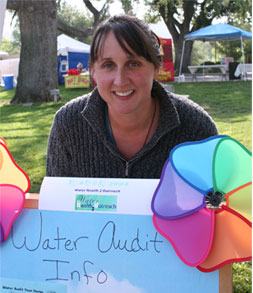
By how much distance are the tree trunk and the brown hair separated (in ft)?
27.9

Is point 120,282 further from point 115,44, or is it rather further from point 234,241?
point 115,44

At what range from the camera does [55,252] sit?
1.18 meters

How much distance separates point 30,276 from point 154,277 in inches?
14.9

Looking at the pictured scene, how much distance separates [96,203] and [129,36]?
67 centimetres

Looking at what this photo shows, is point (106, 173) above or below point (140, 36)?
below

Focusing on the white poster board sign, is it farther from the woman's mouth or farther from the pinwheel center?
the woman's mouth

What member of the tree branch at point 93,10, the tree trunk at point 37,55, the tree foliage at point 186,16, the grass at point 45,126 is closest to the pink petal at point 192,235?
the grass at point 45,126

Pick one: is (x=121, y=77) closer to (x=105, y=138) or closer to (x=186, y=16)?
(x=105, y=138)

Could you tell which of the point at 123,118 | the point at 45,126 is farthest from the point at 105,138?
the point at 45,126

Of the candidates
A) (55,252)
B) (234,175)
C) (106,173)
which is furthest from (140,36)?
(55,252)

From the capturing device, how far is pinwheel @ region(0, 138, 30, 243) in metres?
1.21

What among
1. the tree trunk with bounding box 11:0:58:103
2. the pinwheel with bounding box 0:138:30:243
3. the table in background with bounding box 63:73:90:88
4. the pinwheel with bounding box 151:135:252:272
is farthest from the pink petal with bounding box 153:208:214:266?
the table in background with bounding box 63:73:90:88

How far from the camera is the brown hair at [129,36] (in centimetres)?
150

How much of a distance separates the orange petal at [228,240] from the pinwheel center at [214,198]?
19mm
